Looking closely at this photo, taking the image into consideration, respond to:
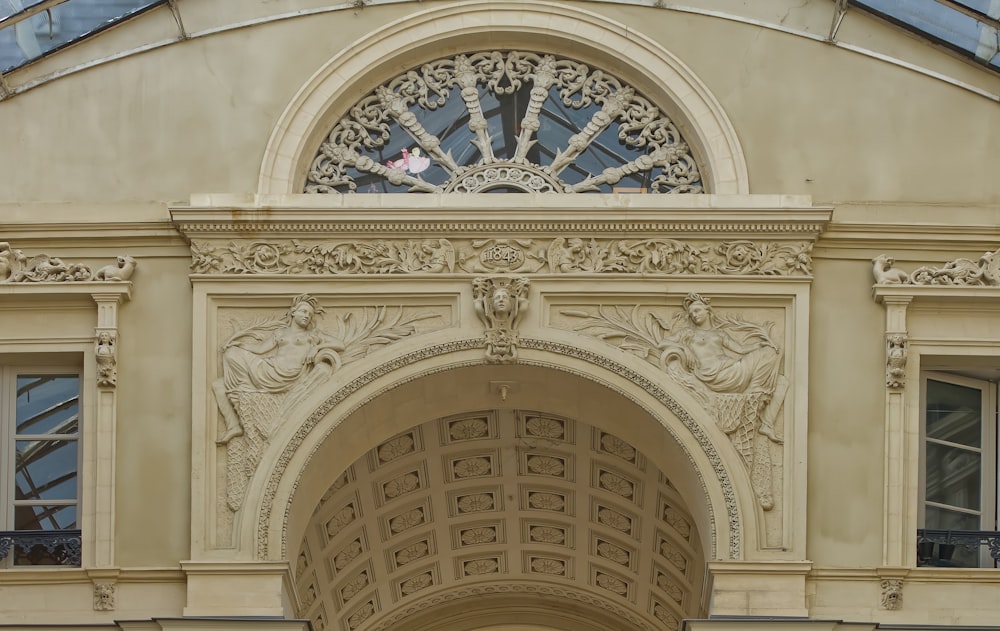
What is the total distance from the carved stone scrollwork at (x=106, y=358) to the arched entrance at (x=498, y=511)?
2.17 metres

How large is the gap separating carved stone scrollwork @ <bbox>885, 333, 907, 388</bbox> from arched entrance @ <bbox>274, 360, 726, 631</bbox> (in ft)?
7.24

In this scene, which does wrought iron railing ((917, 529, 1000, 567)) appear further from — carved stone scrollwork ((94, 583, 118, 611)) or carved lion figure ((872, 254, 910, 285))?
carved stone scrollwork ((94, 583, 118, 611))

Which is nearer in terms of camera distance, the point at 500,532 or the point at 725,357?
the point at 725,357

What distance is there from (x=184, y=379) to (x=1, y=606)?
9.55ft

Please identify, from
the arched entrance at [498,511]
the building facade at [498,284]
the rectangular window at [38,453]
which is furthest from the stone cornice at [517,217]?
the rectangular window at [38,453]

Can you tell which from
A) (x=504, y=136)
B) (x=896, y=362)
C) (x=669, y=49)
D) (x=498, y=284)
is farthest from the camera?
(x=504, y=136)

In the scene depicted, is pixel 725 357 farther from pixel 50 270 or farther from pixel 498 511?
pixel 50 270

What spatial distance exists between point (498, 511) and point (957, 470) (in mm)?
5765

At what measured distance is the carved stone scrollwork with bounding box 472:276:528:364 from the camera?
2653 centimetres

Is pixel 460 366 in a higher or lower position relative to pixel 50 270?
lower

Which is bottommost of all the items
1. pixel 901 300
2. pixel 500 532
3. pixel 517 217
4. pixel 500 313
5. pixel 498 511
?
pixel 500 532

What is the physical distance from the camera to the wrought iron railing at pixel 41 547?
26.7 m

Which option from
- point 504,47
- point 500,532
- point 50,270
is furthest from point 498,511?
point 50,270

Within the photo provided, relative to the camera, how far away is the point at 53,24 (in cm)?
2802
